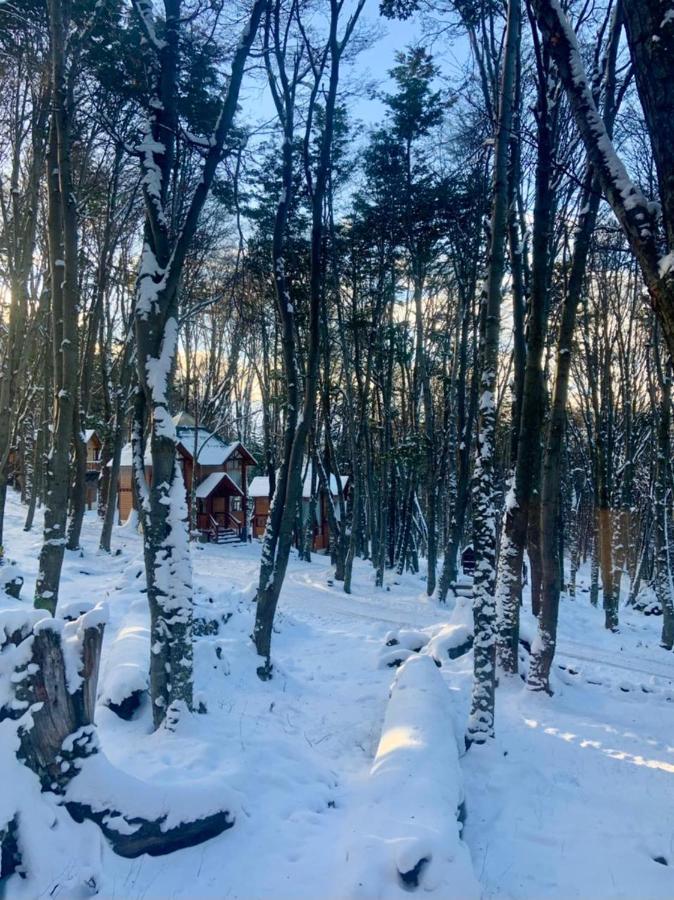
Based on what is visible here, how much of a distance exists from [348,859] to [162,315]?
4592 mm

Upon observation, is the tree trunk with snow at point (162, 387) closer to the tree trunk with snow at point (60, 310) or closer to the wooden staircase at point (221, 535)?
the tree trunk with snow at point (60, 310)

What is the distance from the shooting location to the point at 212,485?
1139 inches

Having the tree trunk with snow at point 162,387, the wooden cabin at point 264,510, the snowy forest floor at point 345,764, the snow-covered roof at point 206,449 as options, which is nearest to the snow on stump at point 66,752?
the snowy forest floor at point 345,764

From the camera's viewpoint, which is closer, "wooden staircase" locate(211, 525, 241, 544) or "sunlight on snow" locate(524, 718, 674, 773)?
"sunlight on snow" locate(524, 718, 674, 773)

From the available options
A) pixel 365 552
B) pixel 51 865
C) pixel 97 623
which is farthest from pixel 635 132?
pixel 365 552

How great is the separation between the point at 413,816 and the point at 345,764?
190cm

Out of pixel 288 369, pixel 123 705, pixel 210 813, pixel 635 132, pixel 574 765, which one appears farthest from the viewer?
pixel 635 132

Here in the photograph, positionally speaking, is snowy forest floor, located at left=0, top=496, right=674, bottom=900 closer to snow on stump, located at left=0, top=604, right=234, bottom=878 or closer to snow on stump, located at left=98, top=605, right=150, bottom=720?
snow on stump, located at left=98, top=605, right=150, bottom=720

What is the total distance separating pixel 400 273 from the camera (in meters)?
18.9

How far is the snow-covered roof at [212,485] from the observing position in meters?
28.7

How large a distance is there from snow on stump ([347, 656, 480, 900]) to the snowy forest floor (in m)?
0.06

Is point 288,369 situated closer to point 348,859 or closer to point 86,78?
point 86,78

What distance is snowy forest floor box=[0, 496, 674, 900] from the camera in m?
3.59

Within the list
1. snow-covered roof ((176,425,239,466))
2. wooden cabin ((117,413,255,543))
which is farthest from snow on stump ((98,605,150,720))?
snow-covered roof ((176,425,239,466))
